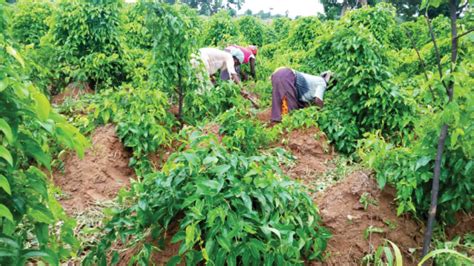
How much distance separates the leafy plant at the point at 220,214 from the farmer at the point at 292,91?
9.43ft

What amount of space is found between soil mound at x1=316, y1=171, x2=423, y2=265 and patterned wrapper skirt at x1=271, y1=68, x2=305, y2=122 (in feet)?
7.87

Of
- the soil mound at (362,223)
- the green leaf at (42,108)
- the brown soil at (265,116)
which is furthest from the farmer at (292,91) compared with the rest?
the green leaf at (42,108)

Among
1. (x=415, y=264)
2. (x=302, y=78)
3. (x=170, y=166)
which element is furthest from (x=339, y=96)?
(x=170, y=166)

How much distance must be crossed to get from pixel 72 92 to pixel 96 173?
2.07m

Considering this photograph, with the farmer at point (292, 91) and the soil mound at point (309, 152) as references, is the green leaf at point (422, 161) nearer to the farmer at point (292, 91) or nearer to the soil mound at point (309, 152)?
the soil mound at point (309, 152)

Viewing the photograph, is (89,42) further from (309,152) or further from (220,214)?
(220,214)

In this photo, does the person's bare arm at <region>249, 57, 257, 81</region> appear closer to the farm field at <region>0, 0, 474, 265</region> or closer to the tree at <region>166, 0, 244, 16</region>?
the farm field at <region>0, 0, 474, 265</region>

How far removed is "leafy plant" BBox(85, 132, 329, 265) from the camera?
2252 millimetres

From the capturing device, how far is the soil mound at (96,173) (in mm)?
3807

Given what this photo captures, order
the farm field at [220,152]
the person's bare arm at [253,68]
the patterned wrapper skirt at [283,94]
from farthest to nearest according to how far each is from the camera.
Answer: the person's bare arm at [253,68] → the patterned wrapper skirt at [283,94] → the farm field at [220,152]

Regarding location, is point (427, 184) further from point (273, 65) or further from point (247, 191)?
point (273, 65)

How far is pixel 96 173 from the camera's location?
4066 millimetres

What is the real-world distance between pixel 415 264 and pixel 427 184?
56cm

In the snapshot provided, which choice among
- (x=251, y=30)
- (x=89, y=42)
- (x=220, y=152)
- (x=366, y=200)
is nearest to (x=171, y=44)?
(x=89, y=42)
